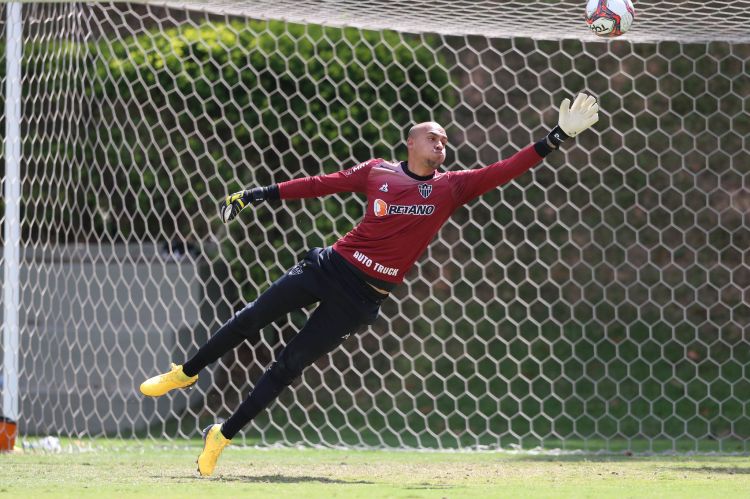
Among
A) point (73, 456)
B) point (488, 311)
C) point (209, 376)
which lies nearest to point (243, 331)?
point (73, 456)

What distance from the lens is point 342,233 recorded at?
827 cm

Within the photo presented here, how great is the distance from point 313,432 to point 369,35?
2.86 metres

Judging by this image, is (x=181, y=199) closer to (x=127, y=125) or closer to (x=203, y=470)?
(x=127, y=125)

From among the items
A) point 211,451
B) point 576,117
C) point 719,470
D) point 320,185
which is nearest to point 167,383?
point 211,451

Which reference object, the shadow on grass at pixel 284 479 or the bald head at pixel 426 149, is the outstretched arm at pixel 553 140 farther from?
the shadow on grass at pixel 284 479

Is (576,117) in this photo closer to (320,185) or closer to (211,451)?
(320,185)

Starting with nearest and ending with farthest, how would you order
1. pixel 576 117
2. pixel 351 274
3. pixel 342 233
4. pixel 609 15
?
pixel 576 117 < pixel 351 274 < pixel 609 15 < pixel 342 233

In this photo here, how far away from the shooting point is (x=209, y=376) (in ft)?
28.6

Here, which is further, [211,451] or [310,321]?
[310,321]

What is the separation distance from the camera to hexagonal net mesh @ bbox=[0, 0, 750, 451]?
8195 millimetres

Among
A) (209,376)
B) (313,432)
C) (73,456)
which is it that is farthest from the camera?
(209,376)

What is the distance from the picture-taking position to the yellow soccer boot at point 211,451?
541 cm

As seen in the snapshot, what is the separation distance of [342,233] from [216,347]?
2.78 m

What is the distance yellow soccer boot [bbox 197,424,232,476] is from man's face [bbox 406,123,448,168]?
1600 millimetres
